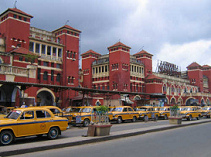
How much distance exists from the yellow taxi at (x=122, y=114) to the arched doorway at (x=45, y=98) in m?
16.5

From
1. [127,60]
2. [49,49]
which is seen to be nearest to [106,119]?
[49,49]

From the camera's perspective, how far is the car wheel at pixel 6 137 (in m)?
9.97

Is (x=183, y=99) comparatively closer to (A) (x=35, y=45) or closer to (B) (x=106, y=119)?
(A) (x=35, y=45)

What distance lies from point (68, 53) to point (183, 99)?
143 ft

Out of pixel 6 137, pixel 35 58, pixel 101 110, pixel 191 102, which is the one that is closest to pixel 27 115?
pixel 6 137

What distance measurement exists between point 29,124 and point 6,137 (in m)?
1.21

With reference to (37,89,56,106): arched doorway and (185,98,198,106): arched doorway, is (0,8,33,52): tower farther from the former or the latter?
(185,98,198,106): arched doorway

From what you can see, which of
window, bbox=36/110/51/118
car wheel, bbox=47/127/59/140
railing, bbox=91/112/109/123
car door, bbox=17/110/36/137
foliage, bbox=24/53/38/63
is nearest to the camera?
car door, bbox=17/110/36/137

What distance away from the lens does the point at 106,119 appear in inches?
489

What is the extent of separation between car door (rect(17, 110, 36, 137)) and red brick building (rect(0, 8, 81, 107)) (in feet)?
48.3

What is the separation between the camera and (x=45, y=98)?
124 ft

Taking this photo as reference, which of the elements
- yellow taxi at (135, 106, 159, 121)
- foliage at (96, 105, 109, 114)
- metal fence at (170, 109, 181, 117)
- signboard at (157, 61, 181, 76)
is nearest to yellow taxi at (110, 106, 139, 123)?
A: yellow taxi at (135, 106, 159, 121)

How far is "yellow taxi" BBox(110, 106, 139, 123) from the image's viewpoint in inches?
911

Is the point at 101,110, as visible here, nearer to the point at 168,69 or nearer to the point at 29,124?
the point at 29,124
